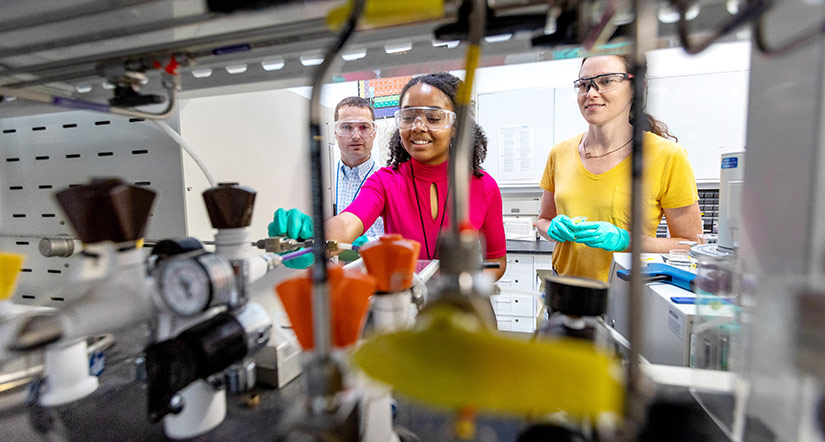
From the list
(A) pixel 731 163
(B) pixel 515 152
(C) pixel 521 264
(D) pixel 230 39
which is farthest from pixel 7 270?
(B) pixel 515 152

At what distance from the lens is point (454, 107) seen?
4.01 feet

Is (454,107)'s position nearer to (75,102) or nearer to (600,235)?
(600,235)

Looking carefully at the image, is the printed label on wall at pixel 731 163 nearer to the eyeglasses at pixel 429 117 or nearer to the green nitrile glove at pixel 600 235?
the green nitrile glove at pixel 600 235

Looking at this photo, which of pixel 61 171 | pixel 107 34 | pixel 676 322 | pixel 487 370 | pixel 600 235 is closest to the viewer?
pixel 487 370

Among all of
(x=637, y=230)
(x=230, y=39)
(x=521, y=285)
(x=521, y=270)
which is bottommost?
(x=521, y=285)

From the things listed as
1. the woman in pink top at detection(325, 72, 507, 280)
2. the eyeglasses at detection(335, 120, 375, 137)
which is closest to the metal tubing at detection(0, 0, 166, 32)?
the woman in pink top at detection(325, 72, 507, 280)

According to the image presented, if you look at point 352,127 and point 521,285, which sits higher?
point 352,127

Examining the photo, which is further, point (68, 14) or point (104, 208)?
point (68, 14)

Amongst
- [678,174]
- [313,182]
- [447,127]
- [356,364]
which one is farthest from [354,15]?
[678,174]

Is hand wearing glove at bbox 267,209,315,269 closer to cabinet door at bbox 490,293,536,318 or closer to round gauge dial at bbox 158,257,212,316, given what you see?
round gauge dial at bbox 158,257,212,316

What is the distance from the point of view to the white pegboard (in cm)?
87

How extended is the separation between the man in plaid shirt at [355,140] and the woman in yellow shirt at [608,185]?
102 cm

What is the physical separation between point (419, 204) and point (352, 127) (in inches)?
38.5

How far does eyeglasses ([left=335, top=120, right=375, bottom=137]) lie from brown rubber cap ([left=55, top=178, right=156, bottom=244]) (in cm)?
182
